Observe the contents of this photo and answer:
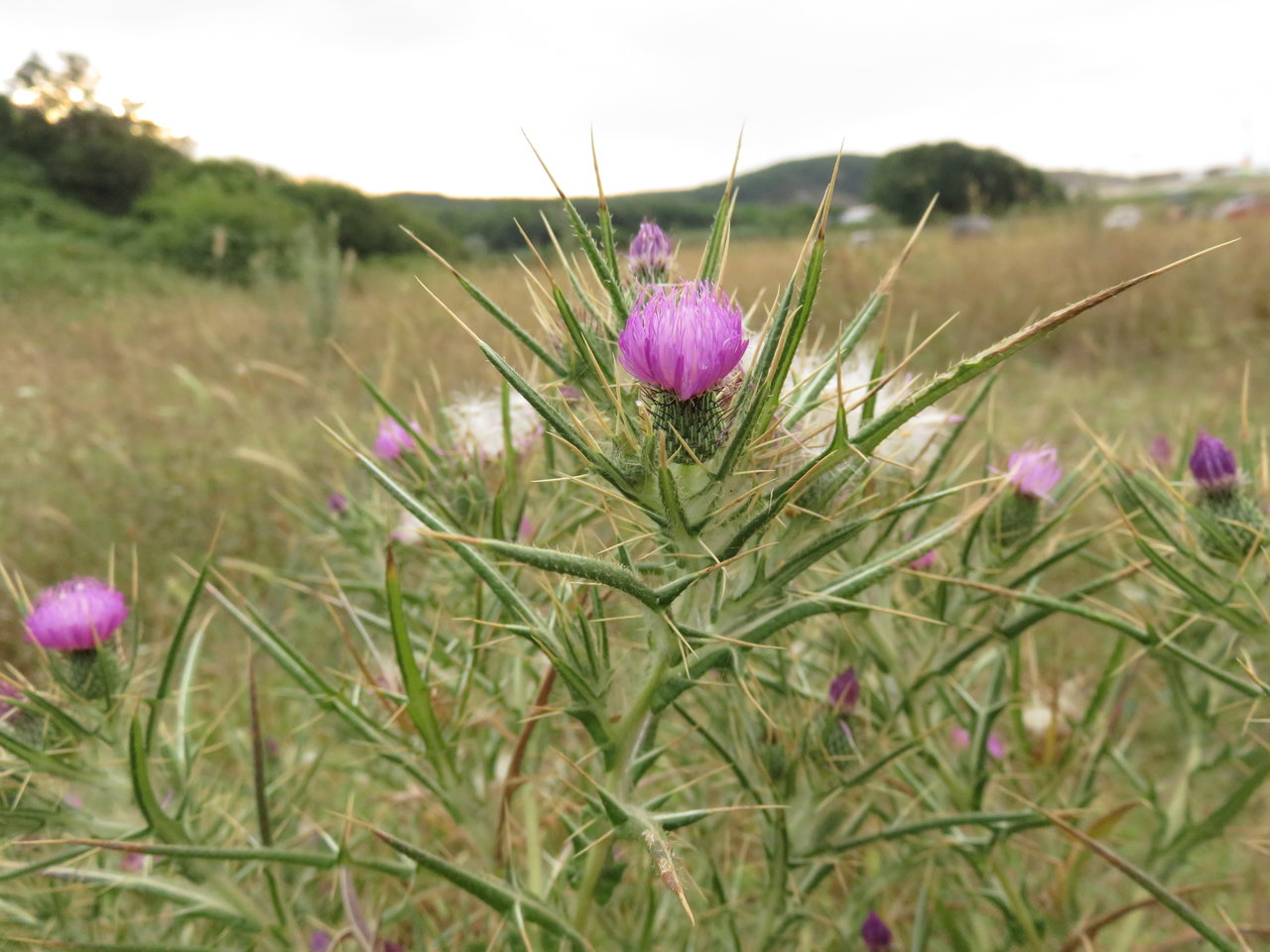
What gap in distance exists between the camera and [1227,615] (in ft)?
2.78

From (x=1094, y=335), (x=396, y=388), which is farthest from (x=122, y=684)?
(x=1094, y=335)

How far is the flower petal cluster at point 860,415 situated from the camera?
734 millimetres

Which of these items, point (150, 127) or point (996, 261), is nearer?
point (996, 261)

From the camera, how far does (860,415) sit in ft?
2.31

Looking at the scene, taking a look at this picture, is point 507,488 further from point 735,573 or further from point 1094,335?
point 1094,335

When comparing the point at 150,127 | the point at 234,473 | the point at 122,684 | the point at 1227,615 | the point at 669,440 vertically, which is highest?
the point at 150,127

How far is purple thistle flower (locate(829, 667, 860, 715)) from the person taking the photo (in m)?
1.00

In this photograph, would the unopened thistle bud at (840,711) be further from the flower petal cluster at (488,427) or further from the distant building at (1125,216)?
the distant building at (1125,216)

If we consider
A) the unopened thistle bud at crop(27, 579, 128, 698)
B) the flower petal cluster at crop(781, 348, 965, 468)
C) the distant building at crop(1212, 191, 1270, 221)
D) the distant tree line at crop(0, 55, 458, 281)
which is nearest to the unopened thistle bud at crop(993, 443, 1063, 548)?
the flower petal cluster at crop(781, 348, 965, 468)

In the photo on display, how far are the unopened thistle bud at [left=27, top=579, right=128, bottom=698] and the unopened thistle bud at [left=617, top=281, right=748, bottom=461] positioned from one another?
78 centimetres

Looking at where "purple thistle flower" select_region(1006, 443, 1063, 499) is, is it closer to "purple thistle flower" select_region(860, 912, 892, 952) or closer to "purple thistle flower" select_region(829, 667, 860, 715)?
"purple thistle flower" select_region(829, 667, 860, 715)

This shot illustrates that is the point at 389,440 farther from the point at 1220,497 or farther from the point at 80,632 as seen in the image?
the point at 1220,497

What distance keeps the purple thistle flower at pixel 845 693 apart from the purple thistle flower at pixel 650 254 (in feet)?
1.77

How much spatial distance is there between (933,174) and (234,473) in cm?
2340
